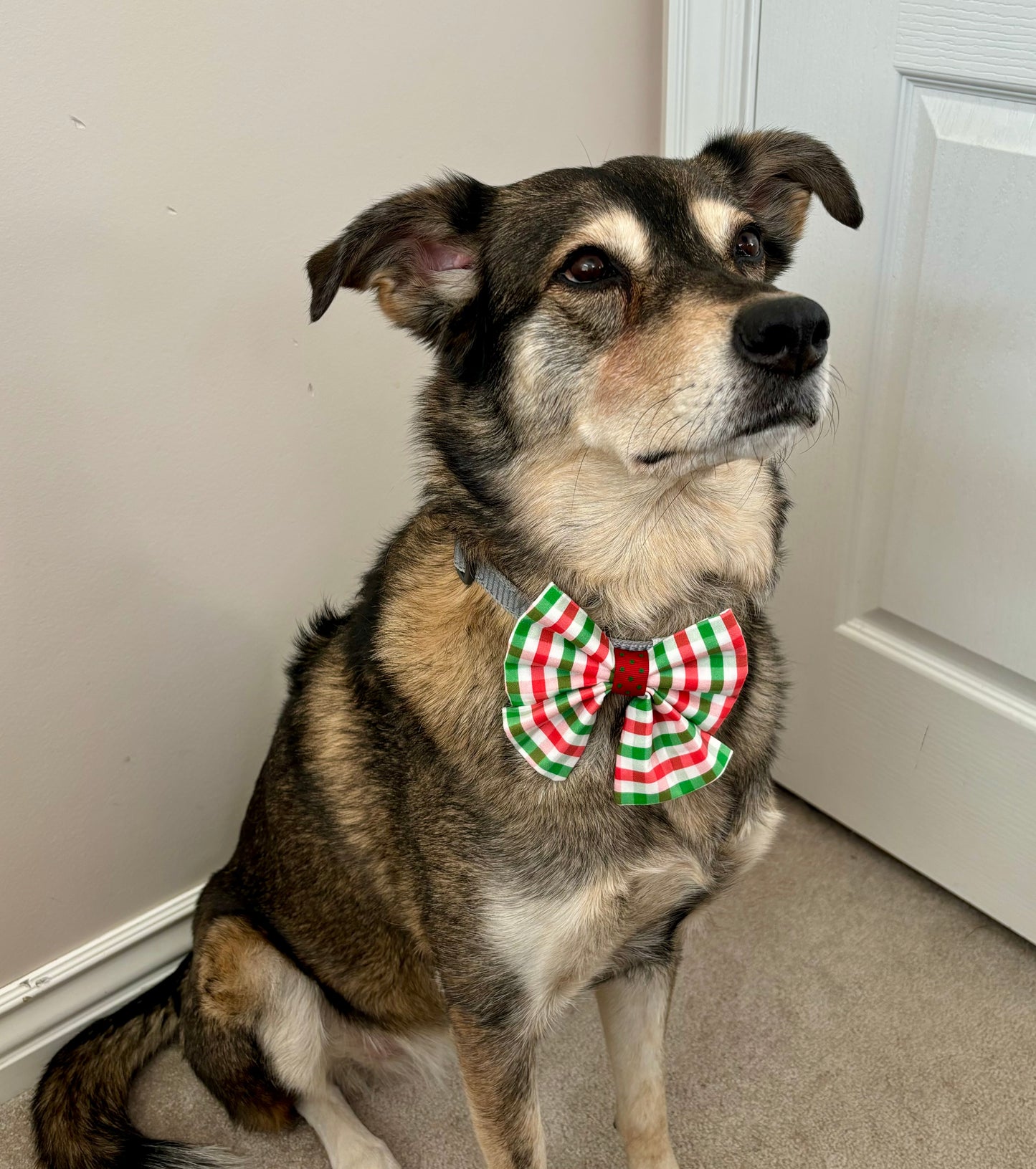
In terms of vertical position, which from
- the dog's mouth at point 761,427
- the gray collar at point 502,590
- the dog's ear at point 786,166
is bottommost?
the gray collar at point 502,590

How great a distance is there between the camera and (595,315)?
3.94 feet

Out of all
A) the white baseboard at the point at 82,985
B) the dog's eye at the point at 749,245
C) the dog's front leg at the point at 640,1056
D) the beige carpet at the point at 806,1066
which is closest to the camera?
the dog's eye at the point at 749,245

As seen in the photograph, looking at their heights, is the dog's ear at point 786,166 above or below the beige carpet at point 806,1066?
above

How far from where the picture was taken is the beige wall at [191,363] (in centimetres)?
151

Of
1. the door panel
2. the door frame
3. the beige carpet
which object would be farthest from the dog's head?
the beige carpet

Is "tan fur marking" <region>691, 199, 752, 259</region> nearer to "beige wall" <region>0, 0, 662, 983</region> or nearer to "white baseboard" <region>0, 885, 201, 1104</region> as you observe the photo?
"beige wall" <region>0, 0, 662, 983</region>

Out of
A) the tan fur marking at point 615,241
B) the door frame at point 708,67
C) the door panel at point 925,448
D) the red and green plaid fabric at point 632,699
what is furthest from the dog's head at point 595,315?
the door frame at point 708,67

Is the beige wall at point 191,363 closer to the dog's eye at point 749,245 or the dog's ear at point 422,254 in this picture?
the dog's ear at point 422,254

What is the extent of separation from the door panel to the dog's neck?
557 millimetres

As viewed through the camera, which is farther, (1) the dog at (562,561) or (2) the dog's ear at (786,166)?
(2) the dog's ear at (786,166)

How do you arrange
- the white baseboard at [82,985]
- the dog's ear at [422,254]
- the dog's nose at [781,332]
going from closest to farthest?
1. the dog's nose at [781,332]
2. the dog's ear at [422,254]
3. the white baseboard at [82,985]

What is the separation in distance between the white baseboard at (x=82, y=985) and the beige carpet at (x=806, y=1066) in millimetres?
79

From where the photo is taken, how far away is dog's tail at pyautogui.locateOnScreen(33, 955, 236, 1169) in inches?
61.6

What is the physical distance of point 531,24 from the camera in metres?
1.81
